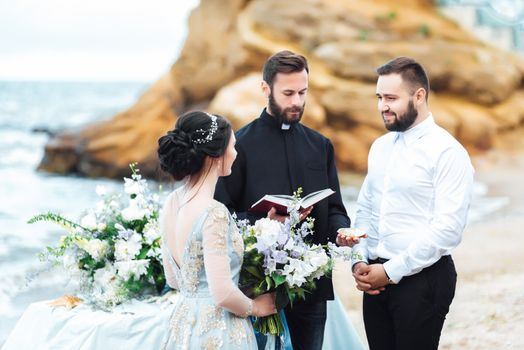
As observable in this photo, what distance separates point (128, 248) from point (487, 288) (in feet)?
17.2

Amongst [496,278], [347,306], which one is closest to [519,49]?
[496,278]

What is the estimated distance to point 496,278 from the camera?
29.7ft

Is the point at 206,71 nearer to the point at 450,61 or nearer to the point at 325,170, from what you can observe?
the point at 450,61

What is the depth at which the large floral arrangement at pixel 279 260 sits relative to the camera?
351 centimetres

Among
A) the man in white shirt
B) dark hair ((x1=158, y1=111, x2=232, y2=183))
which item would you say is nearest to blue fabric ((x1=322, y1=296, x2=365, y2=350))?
the man in white shirt

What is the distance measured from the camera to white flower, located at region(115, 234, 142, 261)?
14.8ft

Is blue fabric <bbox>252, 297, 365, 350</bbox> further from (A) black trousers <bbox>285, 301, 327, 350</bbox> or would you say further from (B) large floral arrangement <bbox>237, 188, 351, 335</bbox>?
(B) large floral arrangement <bbox>237, 188, 351, 335</bbox>

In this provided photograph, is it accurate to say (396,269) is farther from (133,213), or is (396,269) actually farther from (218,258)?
(133,213)

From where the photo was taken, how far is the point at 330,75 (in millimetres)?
19109

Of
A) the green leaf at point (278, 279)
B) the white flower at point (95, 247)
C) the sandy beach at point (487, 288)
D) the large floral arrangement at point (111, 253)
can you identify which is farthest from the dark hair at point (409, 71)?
the sandy beach at point (487, 288)

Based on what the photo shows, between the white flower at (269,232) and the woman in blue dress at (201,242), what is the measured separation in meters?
0.18

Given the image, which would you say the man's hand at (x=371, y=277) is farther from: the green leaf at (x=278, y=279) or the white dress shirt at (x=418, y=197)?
the green leaf at (x=278, y=279)

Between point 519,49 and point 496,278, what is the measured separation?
47.5 feet

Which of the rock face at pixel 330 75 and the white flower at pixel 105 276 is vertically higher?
the rock face at pixel 330 75
